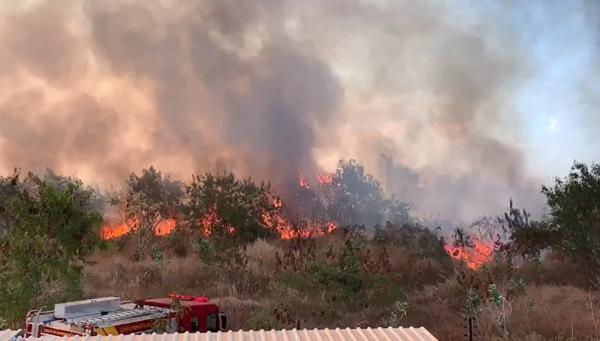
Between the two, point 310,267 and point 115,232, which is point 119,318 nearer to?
point 310,267

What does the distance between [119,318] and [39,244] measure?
3.36 metres

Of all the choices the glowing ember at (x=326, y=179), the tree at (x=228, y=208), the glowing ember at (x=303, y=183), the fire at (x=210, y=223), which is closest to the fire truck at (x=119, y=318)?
the tree at (x=228, y=208)

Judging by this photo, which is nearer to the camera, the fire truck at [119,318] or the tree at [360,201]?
the fire truck at [119,318]

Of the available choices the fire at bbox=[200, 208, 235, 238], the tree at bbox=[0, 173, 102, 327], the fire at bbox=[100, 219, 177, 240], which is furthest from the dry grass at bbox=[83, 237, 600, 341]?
the fire at bbox=[100, 219, 177, 240]

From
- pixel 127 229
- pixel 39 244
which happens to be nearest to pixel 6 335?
pixel 39 244

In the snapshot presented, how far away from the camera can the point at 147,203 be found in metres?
38.5

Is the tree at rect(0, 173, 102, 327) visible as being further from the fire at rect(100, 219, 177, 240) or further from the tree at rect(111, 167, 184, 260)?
the fire at rect(100, 219, 177, 240)

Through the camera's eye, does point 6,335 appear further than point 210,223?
No

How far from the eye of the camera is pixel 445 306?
18.2m

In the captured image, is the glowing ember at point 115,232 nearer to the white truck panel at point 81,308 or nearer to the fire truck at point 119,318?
the fire truck at point 119,318

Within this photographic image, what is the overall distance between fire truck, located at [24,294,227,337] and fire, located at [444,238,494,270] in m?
15.3

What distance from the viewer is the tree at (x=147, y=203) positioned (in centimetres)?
3418

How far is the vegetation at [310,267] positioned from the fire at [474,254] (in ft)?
1.00

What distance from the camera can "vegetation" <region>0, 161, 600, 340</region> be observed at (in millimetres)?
13352
